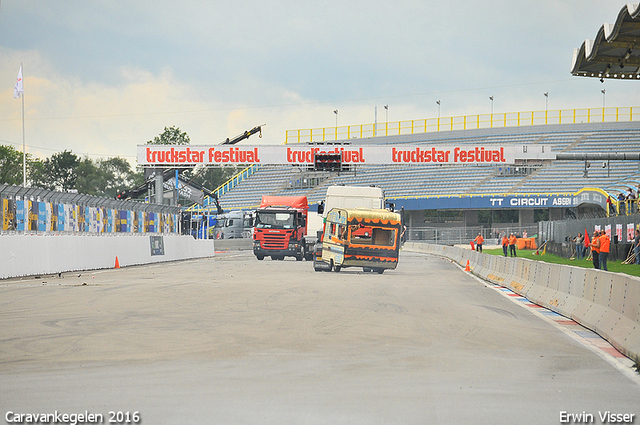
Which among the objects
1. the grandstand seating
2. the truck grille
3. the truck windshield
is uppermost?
the grandstand seating

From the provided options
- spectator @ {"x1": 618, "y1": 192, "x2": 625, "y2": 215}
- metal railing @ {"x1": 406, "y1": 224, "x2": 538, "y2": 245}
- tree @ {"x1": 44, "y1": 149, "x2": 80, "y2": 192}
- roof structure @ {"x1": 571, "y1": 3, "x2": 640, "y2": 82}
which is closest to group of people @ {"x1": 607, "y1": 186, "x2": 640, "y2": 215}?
spectator @ {"x1": 618, "y1": 192, "x2": 625, "y2": 215}

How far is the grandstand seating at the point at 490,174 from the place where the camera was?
73.5 metres

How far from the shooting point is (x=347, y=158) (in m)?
51.5

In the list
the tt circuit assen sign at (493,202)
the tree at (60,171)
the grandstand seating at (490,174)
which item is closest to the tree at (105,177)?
the tree at (60,171)

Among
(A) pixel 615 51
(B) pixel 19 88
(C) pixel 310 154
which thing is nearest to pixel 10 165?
(B) pixel 19 88

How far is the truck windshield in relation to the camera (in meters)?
43.3

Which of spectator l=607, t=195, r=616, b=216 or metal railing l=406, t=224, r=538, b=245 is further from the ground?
spectator l=607, t=195, r=616, b=216

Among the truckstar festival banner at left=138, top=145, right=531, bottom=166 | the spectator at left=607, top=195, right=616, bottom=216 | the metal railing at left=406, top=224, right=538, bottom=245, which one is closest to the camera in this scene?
the spectator at left=607, top=195, right=616, bottom=216

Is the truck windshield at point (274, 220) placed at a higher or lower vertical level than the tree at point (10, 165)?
lower

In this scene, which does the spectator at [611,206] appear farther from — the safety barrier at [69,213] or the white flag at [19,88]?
the white flag at [19,88]

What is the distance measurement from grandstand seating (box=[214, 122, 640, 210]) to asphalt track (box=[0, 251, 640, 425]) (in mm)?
57807

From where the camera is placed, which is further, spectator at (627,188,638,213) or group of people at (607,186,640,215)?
group of people at (607,186,640,215)

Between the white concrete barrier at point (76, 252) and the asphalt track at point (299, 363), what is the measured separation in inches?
Answer: 299

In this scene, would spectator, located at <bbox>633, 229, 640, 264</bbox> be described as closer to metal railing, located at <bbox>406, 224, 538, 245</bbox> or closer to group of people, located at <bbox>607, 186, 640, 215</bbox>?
group of people, located at <bbox>607, 186, 640, 215</bbox>
